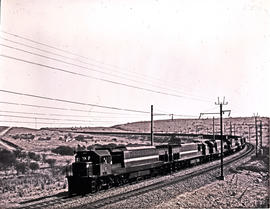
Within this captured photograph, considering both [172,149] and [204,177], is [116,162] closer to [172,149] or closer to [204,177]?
[204,177]

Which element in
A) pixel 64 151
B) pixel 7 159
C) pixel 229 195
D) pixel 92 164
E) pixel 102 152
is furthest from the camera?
pixel 64 151

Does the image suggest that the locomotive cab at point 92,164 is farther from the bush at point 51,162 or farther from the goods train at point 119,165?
the bush at point 51,162

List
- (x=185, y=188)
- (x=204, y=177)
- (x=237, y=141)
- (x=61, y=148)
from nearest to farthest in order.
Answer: (x=185, y=188) → (x=204, y=177) → (x=61, y=148) → (x=237, y=141)

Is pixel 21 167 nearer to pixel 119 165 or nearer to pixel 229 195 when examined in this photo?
pixel 119 165

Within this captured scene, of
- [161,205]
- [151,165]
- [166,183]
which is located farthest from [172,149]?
[161,205]

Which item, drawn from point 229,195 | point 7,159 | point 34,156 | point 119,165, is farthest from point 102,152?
point 34,156

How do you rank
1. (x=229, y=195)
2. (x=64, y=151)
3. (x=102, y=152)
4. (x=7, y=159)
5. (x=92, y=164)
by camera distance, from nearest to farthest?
(x=92, y=164), (x=229, y=195), (x=102, y=152), (x=7, y=159), (x=64, y=151)

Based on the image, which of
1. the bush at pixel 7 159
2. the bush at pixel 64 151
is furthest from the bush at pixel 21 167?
the bush at pixel 64 151

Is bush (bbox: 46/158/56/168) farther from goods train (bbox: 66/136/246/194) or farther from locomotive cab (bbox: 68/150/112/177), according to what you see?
locomotive cab (bbox: 68/150/112/177)
